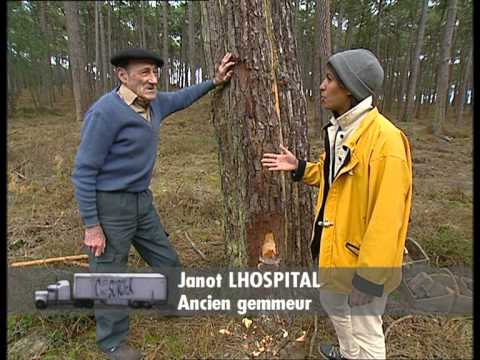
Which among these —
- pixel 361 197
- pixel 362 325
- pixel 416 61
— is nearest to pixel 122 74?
pixel 361 197

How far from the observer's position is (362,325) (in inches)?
63.6

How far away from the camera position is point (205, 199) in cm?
471

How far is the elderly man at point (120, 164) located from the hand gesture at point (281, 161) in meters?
0.55

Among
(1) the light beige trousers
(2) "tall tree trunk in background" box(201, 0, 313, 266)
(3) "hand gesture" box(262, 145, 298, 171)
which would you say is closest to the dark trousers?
(2) "tall tree trunk in background" box(201, 0, 313, 266)

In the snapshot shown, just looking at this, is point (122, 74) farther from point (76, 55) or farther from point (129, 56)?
point (76, 55)

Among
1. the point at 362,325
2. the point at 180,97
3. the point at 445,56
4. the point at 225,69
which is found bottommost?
the point at 362,325

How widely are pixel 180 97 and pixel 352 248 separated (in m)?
1.49

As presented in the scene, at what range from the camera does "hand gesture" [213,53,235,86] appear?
1.93 meters

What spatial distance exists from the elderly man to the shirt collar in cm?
78

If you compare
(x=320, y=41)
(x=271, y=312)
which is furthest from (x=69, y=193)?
(x=320, y=41)

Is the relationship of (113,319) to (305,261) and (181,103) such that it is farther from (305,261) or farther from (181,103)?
(181,103)

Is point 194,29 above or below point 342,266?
above

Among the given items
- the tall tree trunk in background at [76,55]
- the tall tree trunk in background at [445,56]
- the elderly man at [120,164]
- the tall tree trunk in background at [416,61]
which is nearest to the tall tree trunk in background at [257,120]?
the elderly man at [120,164]
